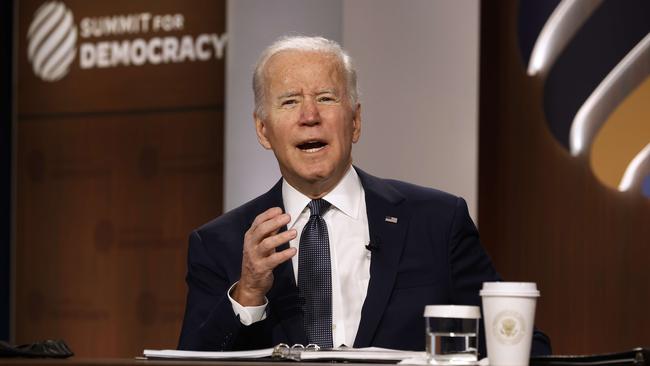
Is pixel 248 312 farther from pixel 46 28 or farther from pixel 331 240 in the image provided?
pixel 46 28

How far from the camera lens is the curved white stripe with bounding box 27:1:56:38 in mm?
5078

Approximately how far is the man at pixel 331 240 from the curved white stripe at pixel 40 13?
306 centimetres

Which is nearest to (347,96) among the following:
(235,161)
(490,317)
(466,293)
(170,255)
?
(466,293)

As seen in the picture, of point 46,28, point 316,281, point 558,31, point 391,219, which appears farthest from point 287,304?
point 46,28

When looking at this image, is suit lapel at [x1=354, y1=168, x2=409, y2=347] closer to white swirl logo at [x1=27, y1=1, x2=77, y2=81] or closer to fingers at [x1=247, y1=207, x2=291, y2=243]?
fingers at [x1=247, y1=207, x2=291, y2=243]

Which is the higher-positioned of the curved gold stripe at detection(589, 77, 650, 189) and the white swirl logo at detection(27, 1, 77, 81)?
the white swirl logo at detection(27, 1, 77, 81)

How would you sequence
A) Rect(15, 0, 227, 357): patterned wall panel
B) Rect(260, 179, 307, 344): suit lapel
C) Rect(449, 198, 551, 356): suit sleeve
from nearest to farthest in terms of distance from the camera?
Rect(260, 179, 307, 344): suit lapel → Rect(449, 198, 551, 356): suit sleeve → Rect(15, 0, 227, 357): patterned wall panel

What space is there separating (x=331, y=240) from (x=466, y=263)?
30cm

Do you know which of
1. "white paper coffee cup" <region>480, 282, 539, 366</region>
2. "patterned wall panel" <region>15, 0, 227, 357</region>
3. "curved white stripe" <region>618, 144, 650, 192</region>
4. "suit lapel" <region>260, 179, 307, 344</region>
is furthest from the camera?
"patterned wall panel" <region>15, 0, 227, 357</region>

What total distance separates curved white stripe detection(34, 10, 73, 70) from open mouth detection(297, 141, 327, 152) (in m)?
3.14

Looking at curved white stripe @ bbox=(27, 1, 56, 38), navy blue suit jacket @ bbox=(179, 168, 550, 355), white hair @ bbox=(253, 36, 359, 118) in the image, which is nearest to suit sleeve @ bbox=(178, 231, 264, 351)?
navy blue suit jacket @ bbox=(179, 168, 550, 355)

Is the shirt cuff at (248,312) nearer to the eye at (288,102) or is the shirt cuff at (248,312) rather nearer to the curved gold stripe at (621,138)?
the eye at (288,102)

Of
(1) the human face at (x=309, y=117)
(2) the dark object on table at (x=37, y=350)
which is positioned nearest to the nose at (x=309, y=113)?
(1) the human face at (x=309, y=117)

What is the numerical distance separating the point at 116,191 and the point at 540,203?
7.20 feet
